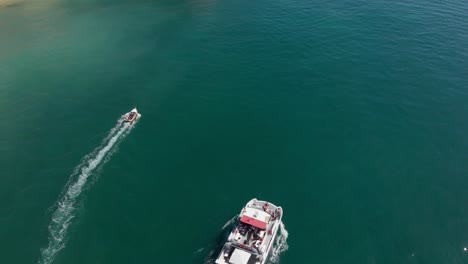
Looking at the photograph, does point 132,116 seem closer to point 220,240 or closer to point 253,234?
point 220,240

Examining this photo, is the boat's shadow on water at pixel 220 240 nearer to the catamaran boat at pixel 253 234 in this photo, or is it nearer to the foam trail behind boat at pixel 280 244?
the catamaran boat at pixel 253 234

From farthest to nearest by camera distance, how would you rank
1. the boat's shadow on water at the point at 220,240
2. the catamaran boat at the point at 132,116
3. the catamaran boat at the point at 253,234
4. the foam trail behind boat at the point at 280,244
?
the catamaran boat at the point at 132,116 → the foam trail behind boat at the point at 280,244 → the boat's shadow on water at the point at 220,240 → the catamaran boat at the point at 253,234

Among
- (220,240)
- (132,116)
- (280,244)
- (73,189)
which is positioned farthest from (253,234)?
(132,116)

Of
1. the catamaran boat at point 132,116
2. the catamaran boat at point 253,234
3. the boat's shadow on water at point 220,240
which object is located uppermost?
the catamaran boat at point 132,116

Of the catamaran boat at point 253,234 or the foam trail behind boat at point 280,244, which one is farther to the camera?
the foam trail behind boat at point 280,244

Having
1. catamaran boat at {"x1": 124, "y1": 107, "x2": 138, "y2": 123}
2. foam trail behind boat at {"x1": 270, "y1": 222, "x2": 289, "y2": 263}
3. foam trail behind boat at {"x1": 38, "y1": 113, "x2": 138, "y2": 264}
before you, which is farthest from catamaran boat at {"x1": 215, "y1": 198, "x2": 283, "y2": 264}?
catamaran boat at {"x1": 124, "y1": 107, "x2": 138, "y2": 123}

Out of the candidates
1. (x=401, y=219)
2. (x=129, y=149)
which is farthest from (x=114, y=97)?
(x=401, y=219)

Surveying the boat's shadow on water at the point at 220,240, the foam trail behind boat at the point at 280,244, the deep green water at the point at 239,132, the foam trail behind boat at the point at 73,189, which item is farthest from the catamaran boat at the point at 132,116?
the foam trail behind boat at the point at 280,244
